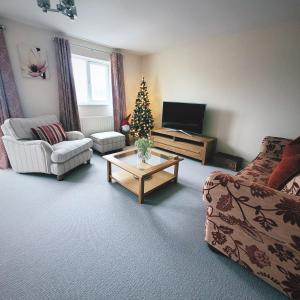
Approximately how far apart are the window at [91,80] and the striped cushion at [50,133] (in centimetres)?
112

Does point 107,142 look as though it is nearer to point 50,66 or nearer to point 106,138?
point 106,138

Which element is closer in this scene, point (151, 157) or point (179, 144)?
point (151, 157)

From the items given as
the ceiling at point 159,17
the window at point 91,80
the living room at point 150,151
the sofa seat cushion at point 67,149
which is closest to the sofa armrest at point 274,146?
the living room at point 150,151

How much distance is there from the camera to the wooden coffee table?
2.10 meters

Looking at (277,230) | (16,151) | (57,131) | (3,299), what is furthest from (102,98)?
(277,230)

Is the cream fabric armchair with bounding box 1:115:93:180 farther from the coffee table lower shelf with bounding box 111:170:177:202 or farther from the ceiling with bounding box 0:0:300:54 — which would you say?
the ceiling with bounding box 0:0:300:54

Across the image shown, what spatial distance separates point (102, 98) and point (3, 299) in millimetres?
4026

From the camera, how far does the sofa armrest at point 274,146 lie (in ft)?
8.44

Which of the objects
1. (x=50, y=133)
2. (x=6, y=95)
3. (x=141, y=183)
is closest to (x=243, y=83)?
(x=141, y=183)

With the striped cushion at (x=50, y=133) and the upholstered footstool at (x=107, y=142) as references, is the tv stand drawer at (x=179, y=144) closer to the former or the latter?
the upholstered footstool at (x=107, y=142)

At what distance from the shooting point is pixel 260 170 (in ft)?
6.93

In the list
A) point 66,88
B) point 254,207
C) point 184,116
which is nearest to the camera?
point 254,207

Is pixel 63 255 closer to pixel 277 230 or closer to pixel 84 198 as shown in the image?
pixel 84 198

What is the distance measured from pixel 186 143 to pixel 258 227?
2635mm
